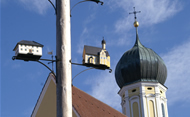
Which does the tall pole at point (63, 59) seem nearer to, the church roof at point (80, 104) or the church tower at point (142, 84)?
the church roof at point (80, 104)

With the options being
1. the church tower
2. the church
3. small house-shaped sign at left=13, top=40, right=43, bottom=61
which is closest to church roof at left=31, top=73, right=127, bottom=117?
small house-shaped sign at left=13, top=40, right=43, bottom=61

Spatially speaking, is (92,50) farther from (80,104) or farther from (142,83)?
(142,83)

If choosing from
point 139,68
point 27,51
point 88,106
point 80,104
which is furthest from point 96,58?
point 139,68

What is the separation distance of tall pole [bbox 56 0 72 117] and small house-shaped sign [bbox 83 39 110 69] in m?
0.53

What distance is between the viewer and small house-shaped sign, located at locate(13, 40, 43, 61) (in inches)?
247

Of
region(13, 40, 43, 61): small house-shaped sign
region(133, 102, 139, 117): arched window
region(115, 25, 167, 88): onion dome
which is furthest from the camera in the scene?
region(115, 25, 167, 88): onion dome

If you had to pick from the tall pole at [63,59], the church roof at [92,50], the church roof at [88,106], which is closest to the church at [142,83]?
the church roof at [88,106]

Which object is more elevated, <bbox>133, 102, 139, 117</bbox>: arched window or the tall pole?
the tall pole

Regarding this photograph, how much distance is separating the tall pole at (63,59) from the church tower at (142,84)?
99.1 feet

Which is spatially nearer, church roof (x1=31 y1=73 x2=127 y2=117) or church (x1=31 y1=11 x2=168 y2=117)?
church roof (x1=31 y1=73 x2=127 y2=117)

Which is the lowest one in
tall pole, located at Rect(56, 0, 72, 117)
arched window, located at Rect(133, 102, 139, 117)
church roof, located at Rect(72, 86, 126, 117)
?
arched window, located at Rect(133, 102, 139, 117)

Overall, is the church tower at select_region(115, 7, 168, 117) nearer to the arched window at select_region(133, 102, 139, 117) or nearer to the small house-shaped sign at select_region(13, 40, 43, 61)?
the arched window at select_region(133, 102, 139, 117)

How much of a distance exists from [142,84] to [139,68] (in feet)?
5.20

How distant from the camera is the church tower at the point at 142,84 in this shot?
119 feet
